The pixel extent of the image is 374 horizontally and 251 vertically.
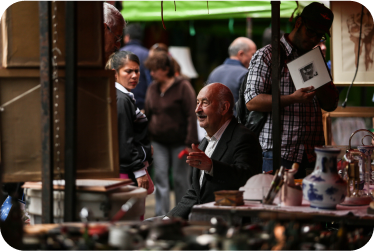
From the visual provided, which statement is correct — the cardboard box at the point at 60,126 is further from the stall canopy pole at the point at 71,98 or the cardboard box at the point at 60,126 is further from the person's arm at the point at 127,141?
the person's arm at the point at 127,141

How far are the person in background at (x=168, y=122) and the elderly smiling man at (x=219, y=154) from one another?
2667mm

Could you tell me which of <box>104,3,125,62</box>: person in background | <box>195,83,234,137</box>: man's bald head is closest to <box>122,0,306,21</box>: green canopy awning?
<box>195,83,234,137</box>: man's bald head

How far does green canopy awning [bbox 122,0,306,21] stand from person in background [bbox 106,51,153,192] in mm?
2268

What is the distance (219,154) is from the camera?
316cm

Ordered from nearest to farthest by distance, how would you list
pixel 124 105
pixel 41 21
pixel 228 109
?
pixel 41 21
pixel 228 109
pixel 124 105

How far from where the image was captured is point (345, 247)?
5.80 feet

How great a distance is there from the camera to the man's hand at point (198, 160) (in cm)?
282

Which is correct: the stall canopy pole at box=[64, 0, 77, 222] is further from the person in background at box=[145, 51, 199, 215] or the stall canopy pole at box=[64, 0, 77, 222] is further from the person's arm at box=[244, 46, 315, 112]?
the person in background at box=[145, 51, 199, 215]

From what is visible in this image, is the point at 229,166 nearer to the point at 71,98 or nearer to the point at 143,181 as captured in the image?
the point at 143,181

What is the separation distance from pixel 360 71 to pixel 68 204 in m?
3.02

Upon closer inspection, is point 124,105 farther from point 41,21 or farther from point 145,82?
point 145,82

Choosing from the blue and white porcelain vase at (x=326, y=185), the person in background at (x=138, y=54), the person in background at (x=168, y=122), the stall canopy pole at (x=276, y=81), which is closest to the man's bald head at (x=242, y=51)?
the person in background at (x=168, y=122)

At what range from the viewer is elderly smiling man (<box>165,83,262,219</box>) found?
2.93 m

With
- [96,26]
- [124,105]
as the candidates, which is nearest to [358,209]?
[96,26]
